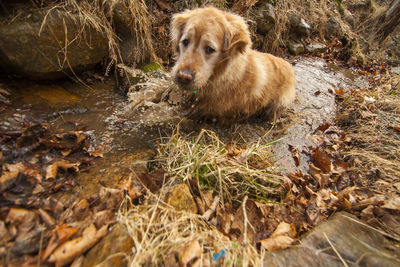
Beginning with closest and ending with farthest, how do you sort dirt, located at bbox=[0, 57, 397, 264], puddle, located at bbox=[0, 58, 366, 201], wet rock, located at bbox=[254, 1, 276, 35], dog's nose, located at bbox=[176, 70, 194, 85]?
dirt, located at bbox=[0, 57, 397, 264] → puddle, located at bbox=[0, 58, 366, 201] → dog's nose, located at bbox=[176, 70, 194, 85] → wet rock, located at bbox=[254, 1, 276, 35]

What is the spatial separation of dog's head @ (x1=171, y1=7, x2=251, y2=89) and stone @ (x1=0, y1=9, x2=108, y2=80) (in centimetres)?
152

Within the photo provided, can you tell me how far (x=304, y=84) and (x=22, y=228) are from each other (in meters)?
5.96

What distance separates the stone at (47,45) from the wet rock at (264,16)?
4515mm

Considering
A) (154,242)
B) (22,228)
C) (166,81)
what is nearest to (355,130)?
(166,81)

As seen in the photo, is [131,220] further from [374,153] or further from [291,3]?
[291,3]

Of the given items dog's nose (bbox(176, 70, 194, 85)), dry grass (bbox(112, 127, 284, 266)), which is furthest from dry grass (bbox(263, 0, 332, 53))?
dry grass (bbox(112, 127, 284, 266))

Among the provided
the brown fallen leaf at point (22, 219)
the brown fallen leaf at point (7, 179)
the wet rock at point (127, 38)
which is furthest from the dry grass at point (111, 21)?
the brown fallen leaf at point (22, 219)

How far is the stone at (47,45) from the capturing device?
2451 millimetres

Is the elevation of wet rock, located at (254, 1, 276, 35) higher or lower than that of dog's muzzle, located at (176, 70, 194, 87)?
higher

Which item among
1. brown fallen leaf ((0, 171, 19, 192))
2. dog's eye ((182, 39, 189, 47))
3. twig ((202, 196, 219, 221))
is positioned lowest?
twig ((202, 196, 219, 221))

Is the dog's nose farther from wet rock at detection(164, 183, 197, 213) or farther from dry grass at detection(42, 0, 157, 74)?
dry grass at detection(42, 0, 157, 74)

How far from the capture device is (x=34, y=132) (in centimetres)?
199

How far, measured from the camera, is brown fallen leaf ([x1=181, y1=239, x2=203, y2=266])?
4.24ft

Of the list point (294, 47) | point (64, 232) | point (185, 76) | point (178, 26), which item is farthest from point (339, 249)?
point (294, 47)
